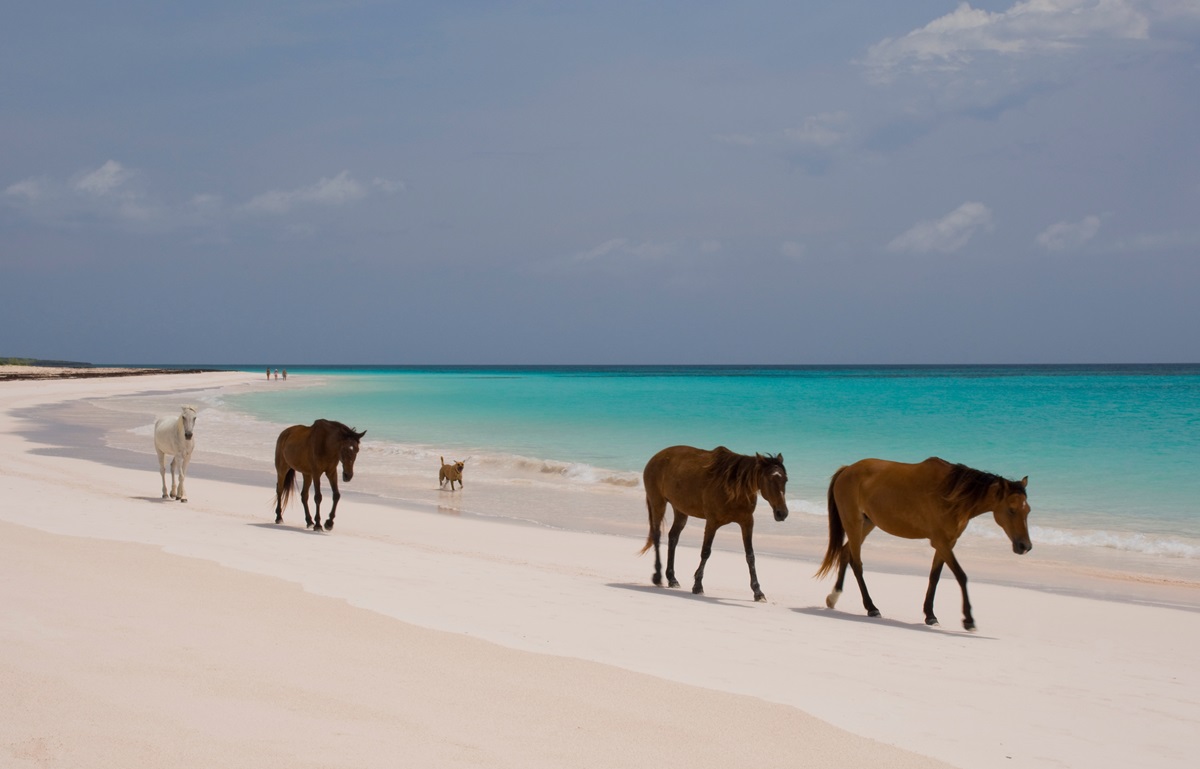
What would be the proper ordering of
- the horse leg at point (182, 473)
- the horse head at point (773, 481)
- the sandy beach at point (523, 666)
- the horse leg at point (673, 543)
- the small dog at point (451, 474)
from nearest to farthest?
the sandy beach at point (523, 666), the horse head at point (773, 481), the horse leg at point (673, 543), the horse leg at point (182, 473), the small dog at point (451, 474)

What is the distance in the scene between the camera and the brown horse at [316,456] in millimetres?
12258

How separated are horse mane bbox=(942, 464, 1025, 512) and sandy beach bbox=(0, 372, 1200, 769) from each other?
1.13 metres

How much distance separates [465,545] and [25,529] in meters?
4.71

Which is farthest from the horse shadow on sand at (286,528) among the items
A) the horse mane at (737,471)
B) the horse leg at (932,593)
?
the horse leg at (932,593)

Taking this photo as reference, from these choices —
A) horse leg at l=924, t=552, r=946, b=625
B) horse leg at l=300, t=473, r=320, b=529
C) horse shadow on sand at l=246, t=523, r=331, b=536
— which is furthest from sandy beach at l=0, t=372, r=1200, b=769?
horse leg at l=300, t=473, r=320, b=529

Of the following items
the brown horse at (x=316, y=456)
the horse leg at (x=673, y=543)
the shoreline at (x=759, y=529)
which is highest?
the brown horse at (x=316, y=456)

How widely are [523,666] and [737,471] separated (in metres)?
4.06

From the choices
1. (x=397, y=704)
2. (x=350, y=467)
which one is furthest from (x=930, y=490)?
(x=350, y=467)

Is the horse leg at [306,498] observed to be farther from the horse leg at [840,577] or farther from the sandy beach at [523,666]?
the horse leg at [840,577]

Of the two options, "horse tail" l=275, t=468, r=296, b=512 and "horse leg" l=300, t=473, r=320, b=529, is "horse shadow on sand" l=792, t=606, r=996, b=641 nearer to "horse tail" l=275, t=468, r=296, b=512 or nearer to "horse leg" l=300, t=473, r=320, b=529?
"horse leg" l=300, t=473, r=320, b=529

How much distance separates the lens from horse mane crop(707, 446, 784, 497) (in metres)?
8.67

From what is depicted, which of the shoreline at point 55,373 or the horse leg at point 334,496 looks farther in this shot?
the shoreline at point 55,373

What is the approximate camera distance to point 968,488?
791 cm

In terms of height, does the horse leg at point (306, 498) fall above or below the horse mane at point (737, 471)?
below
